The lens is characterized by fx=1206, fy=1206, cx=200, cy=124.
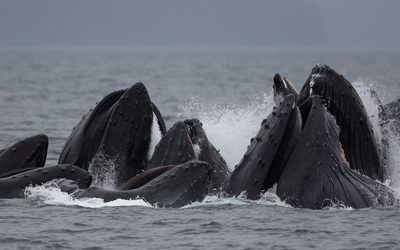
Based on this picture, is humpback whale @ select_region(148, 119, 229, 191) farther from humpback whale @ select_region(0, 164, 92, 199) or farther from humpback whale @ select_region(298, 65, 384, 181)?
humpback whale @ select_region(298, 65, 384, 181)

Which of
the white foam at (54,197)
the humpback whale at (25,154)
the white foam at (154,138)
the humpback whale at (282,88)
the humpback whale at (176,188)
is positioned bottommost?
the white foam at (54,197)

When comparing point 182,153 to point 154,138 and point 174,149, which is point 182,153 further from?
point 154,138

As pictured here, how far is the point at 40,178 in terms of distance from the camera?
1497 cm

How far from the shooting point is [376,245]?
13000mm

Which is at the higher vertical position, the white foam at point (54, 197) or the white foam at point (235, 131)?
the white foam at point (235, 131)

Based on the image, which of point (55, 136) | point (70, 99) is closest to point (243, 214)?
point (55, 136)

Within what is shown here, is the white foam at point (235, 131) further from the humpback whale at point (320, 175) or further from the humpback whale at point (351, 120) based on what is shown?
the humpback whale at point (320, 175)

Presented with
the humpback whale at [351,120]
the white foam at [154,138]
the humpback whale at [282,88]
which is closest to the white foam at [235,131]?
the humpback whale at [282,88]

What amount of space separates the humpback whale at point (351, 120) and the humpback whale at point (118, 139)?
85.3 inches

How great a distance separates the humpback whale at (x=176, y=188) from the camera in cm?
1427

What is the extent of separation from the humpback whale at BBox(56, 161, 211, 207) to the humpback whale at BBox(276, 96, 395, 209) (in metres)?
0.94

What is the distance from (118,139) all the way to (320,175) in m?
2.95

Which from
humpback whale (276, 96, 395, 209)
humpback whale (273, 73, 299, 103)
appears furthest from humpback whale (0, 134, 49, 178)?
humpback whale (276, 96, 395, 209)

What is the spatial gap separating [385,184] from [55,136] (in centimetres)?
1340
